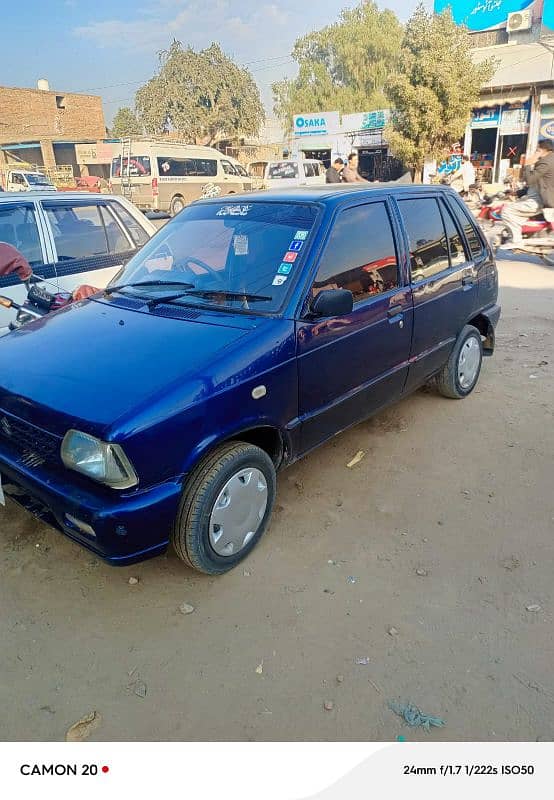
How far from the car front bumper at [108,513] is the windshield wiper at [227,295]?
44.1 inches

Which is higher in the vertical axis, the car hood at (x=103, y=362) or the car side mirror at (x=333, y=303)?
the car side mirror at (x=333, y=303)

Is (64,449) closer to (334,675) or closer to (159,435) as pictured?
(159,435)

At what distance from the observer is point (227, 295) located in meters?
3.11

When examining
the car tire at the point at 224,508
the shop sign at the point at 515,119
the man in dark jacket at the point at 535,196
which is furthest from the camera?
the shop sign at the point at 515,119

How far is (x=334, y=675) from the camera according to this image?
2.30 meters

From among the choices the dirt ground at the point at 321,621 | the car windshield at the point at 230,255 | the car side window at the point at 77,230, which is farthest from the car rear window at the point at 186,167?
the dirt ground at the point at 321,621

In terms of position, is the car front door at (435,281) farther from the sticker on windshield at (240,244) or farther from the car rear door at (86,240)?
the car rear door at (86,240)

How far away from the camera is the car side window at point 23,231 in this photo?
16.5 feet

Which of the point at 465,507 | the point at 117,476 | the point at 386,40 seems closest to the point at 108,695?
the point at 117,476

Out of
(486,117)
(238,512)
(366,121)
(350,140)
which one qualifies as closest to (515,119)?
(486,117)

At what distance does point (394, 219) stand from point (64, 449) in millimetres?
2572

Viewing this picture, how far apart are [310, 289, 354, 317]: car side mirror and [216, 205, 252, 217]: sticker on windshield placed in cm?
90

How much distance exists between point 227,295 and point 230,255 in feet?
1.12

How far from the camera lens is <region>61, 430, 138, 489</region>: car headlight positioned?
7.57ft
